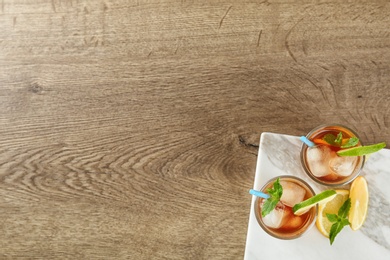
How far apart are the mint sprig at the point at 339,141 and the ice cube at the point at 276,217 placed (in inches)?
8.7

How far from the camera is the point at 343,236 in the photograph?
1.50 metres

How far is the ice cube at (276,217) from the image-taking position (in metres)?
1.47

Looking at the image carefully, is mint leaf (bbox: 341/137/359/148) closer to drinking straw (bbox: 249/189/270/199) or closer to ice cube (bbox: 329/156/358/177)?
ice cube (bbox: 329/156/358/177)

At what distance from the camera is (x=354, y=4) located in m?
1.60

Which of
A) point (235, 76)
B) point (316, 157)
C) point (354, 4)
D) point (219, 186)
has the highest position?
point (354, 4)

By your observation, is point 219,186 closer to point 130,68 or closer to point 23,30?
point 130,68

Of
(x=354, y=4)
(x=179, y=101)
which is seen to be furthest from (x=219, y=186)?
(x=354, y=4)

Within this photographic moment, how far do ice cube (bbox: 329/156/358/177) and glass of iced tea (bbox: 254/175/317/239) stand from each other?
89mm

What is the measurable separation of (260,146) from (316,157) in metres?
0.16

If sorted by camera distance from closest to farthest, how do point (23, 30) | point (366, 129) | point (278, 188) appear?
point (278, 188) < point (366, 129) < point (23, 30)

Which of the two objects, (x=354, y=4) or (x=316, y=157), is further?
(x=354, y=4)

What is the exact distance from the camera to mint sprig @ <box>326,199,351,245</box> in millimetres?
1437

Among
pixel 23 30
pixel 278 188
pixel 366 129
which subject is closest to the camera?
pixel 278 188

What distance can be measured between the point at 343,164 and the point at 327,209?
0.44 ft
